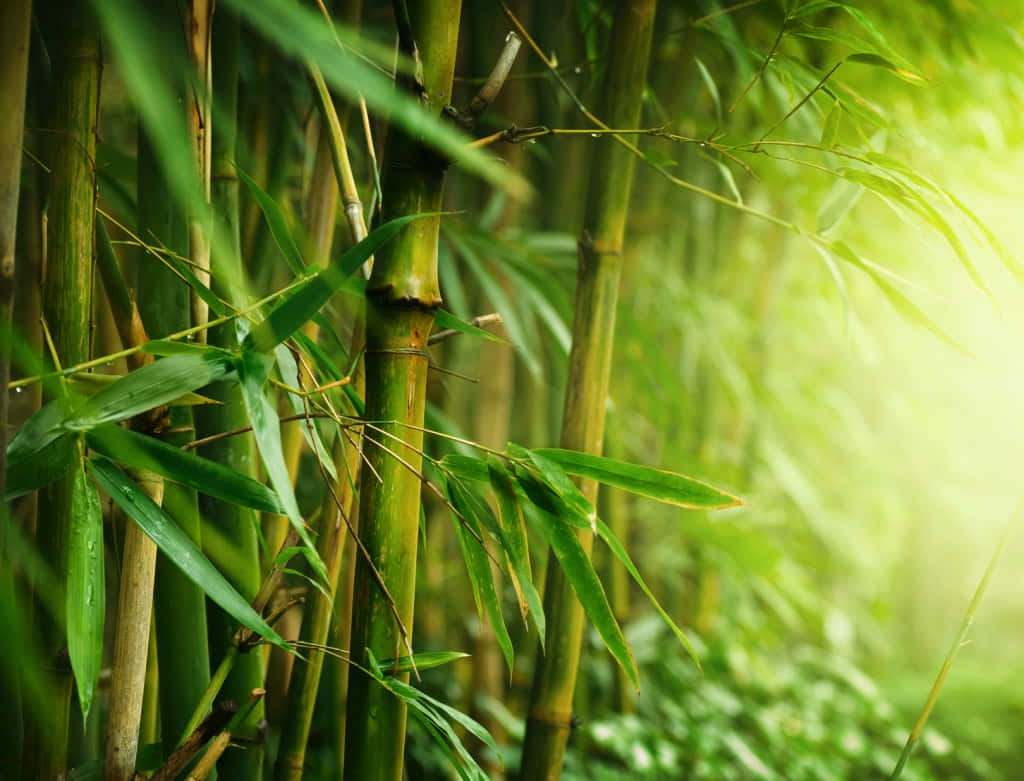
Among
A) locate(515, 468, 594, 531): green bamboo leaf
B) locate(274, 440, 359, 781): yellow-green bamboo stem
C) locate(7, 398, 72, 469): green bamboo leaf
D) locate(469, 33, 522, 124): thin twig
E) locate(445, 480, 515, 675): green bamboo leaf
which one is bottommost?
locate(274, 440, 359, 781): yellow-green bamboo stem

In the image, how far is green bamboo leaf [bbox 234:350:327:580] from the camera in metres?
0.28

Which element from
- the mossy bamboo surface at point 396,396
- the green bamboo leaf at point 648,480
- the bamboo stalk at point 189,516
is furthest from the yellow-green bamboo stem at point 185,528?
the green bamboo leaf at point 648,480

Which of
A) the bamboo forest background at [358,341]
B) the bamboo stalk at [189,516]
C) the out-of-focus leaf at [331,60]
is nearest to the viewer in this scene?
the out-of-focus leaf at [331,60]

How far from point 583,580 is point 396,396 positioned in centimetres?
12

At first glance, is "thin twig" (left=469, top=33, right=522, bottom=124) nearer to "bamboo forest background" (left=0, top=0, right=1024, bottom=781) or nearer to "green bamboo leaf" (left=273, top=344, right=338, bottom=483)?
"bamboo forest background" (left=0, top=0, right=1024, bottom=781)

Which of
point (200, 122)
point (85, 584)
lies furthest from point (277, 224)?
point (85, 584)

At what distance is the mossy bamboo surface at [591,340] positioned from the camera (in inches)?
20.3

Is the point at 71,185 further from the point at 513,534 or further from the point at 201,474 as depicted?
the point at 513,534

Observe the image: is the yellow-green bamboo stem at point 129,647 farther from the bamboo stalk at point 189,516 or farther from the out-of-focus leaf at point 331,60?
the out-of-focus leaf at point 331,60

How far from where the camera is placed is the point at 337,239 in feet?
2.49

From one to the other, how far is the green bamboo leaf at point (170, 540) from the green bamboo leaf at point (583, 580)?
0.13 metres

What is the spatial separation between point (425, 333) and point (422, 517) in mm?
118

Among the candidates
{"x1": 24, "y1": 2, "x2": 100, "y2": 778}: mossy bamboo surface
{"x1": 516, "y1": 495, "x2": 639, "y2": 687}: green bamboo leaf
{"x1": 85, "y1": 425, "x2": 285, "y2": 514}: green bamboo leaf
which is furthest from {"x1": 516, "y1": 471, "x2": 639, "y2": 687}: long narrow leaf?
{"x1": 24, "y1": 2, "x2": 100, "y2": 778}: mossy bamboo surface

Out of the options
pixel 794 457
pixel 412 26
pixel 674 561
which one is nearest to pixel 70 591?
pixel 412 26
